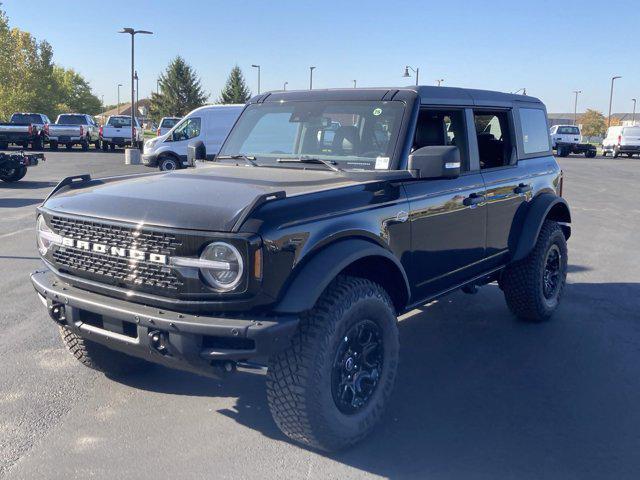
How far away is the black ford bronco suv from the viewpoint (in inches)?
123

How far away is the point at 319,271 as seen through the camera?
3.29 meters

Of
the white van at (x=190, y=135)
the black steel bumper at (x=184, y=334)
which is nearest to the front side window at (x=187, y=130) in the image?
the white van at (x=190, y=135)

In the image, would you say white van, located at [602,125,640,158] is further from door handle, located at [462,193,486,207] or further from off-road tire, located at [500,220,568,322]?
door handle, located at [462,193,486,207]

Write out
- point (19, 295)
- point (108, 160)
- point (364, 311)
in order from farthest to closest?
point (108, 160)
point (19, 295)
point (364, 311)

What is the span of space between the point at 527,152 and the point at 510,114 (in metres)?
0.41

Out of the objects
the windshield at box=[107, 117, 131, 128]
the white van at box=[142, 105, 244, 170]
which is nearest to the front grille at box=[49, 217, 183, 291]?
the white van at box=[142, 105, 244, 170]

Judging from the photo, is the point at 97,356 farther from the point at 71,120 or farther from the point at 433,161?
the point at 71,120

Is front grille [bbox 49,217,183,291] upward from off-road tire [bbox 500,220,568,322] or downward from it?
upward

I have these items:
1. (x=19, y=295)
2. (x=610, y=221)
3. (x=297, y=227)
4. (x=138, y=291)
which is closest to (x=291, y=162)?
(x=297, y=227)

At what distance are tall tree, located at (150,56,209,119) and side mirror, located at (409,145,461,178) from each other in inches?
2576

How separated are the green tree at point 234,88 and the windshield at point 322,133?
221 feet

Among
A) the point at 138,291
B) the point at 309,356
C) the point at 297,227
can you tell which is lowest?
the point at 309,356

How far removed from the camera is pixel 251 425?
3873mm

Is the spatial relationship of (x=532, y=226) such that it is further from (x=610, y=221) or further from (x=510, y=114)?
(x=610, y=221)
